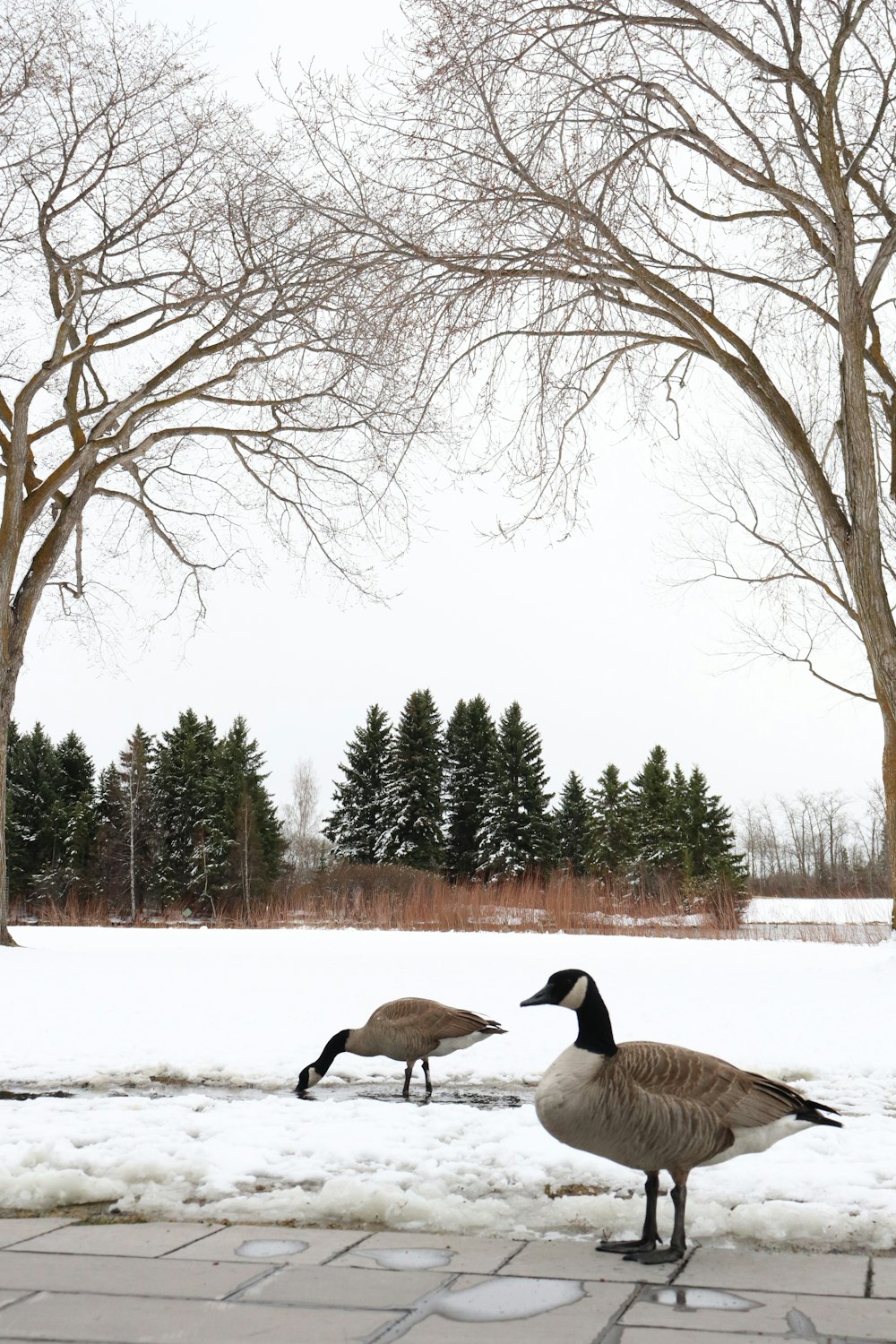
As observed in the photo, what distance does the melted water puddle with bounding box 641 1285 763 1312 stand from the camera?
3014mm

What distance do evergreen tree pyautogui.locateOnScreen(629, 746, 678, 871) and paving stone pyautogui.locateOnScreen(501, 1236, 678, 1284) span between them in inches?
1757

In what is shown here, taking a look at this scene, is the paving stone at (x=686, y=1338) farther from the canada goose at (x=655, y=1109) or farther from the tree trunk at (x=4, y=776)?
the tree trunk at (x=4, y=776)

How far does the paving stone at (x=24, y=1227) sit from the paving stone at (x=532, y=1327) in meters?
1.61

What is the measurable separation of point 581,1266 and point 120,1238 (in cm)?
156

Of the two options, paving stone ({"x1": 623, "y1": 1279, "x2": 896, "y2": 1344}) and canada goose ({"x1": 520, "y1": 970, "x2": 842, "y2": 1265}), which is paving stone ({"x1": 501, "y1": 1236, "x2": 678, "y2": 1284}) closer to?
canada goose ({"x1": 520, "y1": 970, "x2": 842, "y2": 1265})

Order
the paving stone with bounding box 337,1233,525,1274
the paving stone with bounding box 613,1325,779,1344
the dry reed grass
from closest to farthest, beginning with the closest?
the paving stone with bounding box 613,1325,779,1344 < the paving stone with bounding box 337,1233,525,1274 < the dry reed grass

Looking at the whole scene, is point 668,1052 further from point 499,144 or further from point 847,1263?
point 499,144

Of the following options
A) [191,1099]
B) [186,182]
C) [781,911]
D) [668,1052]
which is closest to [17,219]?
[186,182]

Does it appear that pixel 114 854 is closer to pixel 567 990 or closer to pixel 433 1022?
pixel 433 1022

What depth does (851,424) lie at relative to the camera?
1233 cm

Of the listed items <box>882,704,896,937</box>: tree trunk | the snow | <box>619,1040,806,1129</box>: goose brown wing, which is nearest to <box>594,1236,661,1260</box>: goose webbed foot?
<box>619,1040,806,1129</box>: goose brown wing

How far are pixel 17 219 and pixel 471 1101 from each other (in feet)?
49.2

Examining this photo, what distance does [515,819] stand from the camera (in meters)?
49.0

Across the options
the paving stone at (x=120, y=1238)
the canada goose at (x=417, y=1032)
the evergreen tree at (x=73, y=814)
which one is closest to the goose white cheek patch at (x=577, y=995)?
the paving stone at (x=120, y=1238)
